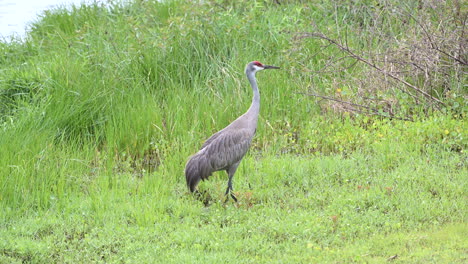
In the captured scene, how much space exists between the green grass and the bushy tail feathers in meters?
0.21

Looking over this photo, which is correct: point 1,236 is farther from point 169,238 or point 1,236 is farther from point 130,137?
point 130,137

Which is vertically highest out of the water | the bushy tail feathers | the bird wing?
the water

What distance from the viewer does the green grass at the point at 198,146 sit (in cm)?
623

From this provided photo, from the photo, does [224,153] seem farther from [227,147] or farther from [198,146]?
[198,146]

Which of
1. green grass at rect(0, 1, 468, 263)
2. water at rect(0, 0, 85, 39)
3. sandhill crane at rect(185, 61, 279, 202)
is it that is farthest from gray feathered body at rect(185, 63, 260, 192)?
water at rect(0, 0, 85, 39)

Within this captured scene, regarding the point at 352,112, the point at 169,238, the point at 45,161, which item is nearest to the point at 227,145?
the point at 169,238

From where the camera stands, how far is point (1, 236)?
6551mm

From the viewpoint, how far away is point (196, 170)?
24.2 feet

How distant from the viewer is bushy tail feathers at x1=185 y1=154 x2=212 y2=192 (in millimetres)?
7363

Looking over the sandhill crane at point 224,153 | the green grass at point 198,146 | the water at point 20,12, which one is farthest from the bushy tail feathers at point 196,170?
the water at point 20,12

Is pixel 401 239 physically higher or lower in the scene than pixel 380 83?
lower

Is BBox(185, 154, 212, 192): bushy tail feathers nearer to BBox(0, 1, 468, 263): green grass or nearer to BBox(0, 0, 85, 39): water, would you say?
BBox(0, 1, 468, 263): green grass

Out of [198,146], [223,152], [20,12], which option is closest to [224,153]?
[223,152]

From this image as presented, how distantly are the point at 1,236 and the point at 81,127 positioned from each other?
9.56 ft
